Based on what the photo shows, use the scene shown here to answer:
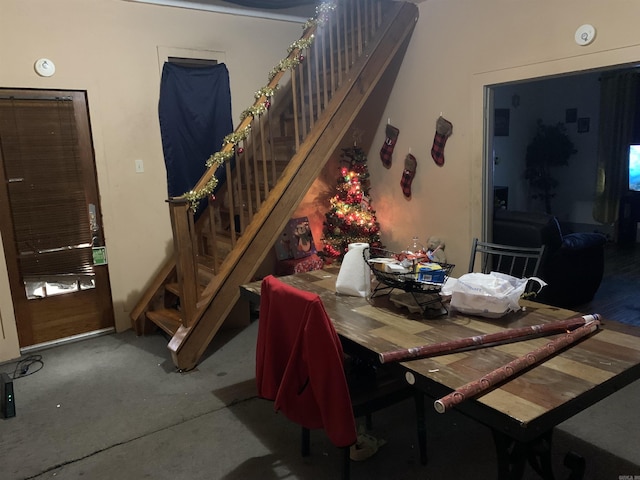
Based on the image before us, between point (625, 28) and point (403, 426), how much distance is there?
2622mm

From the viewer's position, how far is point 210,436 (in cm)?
253

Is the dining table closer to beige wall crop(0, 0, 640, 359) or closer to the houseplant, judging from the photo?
beige wall crop(0, 0, 640, 359)

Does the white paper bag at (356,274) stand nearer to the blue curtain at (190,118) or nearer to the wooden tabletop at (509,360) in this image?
the wooden tabletop at (509,360)

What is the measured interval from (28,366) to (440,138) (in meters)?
3.63

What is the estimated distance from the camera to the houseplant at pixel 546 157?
712 centimetres

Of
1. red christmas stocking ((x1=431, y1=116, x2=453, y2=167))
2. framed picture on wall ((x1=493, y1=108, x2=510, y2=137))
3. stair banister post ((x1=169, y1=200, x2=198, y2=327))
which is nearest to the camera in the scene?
stair banister post ((x1=169, y1=200, x2=198, y2=327))

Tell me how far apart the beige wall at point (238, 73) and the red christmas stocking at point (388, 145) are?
64 mm

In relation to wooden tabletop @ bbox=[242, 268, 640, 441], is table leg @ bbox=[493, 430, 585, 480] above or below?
below

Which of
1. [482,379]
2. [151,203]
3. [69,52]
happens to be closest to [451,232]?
[151,203]

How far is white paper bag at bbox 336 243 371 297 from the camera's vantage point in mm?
2312

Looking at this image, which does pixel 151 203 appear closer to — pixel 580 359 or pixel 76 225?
pixel 76 225

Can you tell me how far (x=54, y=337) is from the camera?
384cm

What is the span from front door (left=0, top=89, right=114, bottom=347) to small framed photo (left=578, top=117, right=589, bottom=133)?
671cm

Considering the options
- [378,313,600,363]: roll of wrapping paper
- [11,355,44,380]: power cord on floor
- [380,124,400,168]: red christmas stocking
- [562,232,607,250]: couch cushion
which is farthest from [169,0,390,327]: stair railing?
[562,232,607,250]: couch cushion
